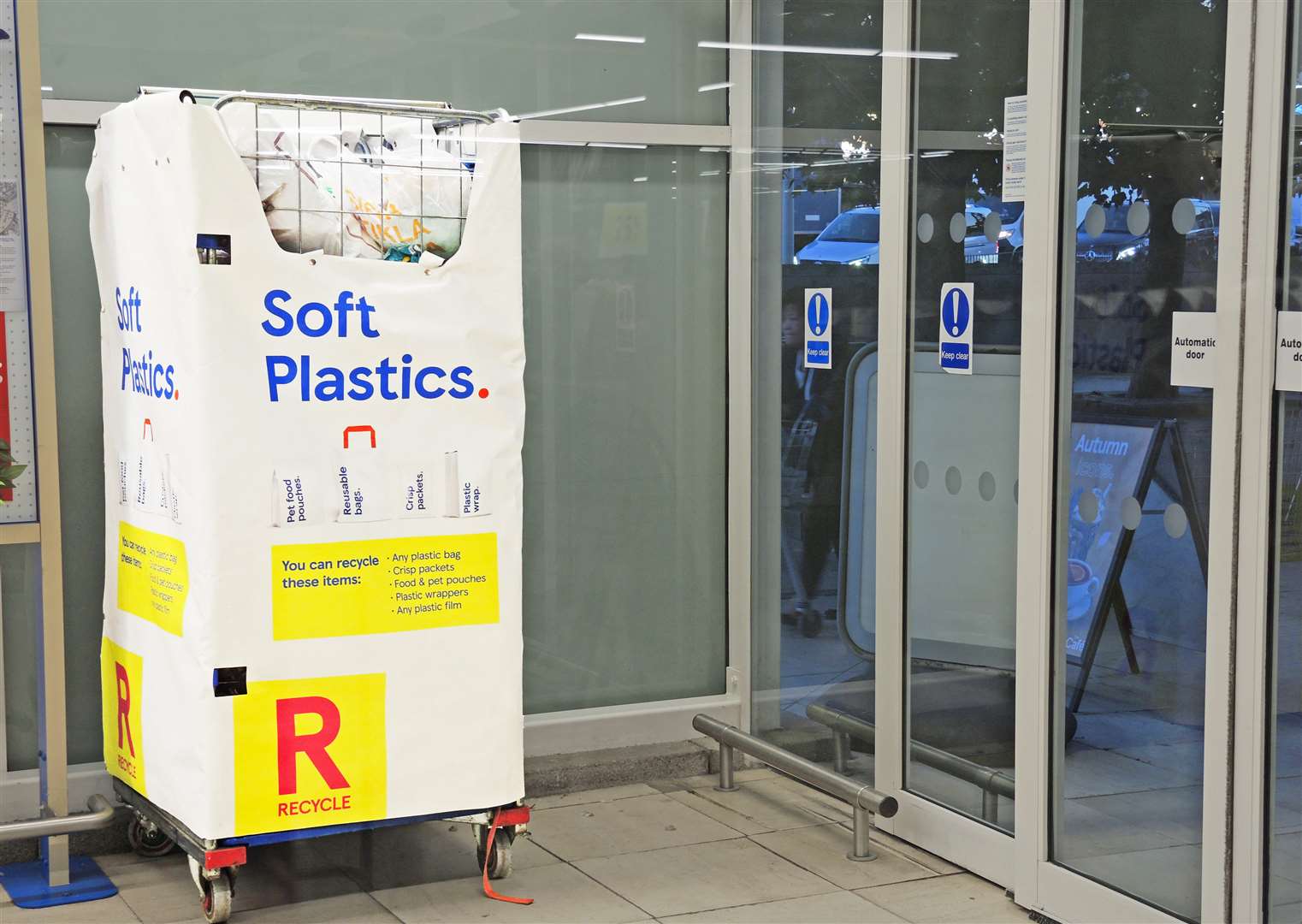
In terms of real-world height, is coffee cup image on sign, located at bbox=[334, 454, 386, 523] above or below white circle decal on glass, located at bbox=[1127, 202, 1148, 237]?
below

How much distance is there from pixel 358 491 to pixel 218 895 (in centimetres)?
98

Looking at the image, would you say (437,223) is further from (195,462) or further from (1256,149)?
(1256,149)

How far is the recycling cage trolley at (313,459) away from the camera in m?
3.31

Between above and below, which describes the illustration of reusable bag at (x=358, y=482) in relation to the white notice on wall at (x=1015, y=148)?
below

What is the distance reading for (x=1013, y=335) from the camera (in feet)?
12.0

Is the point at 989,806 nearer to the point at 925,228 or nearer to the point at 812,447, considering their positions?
the point at 812,447

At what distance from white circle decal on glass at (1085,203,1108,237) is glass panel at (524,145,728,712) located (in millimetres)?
1605

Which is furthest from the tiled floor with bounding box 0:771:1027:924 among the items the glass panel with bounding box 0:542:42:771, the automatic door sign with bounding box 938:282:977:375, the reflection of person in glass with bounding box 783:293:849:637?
the automatic door sign with bounding box 938:282:977:375

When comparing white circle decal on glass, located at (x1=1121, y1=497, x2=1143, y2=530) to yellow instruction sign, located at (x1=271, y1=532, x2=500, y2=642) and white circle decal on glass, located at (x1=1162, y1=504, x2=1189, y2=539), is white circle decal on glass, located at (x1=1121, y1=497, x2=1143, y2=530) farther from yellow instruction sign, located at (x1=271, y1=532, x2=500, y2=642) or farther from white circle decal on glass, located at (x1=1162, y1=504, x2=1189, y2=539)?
yellow instruction sign, located at (x1=271, y1=532, x2=500, y2=642)

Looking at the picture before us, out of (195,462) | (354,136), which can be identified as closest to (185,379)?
(195,462)

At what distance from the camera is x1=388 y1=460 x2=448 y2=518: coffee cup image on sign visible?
3.48m

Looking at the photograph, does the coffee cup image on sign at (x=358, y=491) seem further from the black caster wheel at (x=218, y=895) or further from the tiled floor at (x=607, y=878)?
the tiled floor at (x=607, y=878)

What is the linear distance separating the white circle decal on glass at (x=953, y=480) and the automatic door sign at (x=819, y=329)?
2.10 feet

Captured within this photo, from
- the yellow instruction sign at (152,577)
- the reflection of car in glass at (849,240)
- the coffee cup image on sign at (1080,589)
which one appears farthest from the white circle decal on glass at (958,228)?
the yellow instruction sign at (152,577)
